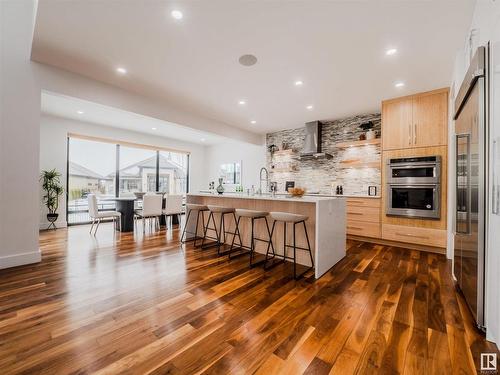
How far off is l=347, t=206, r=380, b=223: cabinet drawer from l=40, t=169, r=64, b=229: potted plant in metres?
6.64

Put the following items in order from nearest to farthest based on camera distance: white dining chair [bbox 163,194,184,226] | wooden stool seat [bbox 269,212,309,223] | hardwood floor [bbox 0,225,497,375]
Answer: hardwood floor [bbox 0,225,497,375] → wooden stool seat [bbox 269,212,309,223] → white dining chair [bbox 163,194,184,226]

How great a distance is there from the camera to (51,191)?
219 inches

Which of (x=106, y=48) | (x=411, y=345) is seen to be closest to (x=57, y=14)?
(x=106, y=48)

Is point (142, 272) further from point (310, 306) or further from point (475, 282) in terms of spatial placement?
point (475, 282)

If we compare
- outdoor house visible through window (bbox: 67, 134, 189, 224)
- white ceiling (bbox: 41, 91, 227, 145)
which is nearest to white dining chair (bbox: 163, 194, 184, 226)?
outdoor house visible through window (bbox: 67, 134, 189, 224)

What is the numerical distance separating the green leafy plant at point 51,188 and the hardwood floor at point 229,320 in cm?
314

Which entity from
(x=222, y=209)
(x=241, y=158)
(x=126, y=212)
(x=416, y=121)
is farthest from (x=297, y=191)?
(x=241, y=158)

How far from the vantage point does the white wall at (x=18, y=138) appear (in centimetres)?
287

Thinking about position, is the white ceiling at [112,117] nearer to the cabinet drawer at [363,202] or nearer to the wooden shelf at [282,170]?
the wooden shelf at [282,170]

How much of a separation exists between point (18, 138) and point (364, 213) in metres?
5.58

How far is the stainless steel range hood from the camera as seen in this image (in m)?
5.73

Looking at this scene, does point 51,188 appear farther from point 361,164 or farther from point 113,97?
point 361,164

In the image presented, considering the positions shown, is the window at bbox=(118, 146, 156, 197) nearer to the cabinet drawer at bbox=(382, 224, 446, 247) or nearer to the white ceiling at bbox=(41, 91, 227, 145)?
the white ceiling at bbox=(41, 91, 227, 145)

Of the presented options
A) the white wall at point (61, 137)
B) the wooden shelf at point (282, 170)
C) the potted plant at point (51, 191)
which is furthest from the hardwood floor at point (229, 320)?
the wooden shelf at point (282, 170)
